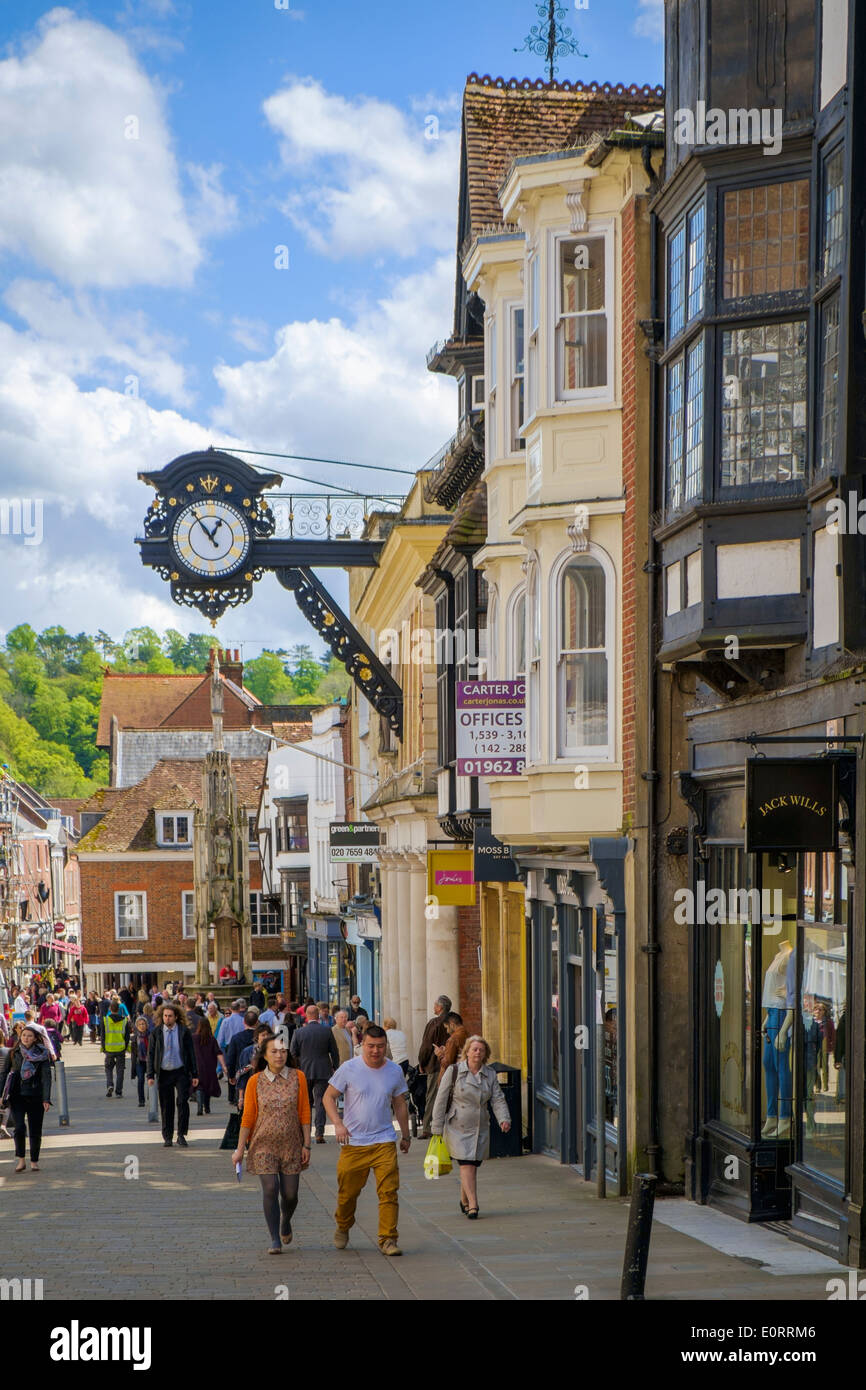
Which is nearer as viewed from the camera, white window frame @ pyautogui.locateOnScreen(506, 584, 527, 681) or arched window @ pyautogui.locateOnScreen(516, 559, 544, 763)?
arched window @ pyautogui.locateOnScreen(516, 559, 544, 763)

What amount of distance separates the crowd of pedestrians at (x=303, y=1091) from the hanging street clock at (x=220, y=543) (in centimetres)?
642

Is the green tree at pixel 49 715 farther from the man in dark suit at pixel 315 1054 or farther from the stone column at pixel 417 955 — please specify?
the man in dark suit at pixel 315 1054

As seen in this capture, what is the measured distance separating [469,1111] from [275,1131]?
7.96 ft

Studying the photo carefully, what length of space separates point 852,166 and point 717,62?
→ 7.69 feet

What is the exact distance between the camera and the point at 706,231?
1323 cm

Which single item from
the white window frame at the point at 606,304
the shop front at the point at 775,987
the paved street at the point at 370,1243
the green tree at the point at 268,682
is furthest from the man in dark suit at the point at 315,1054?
the green tree at the point at 268,682

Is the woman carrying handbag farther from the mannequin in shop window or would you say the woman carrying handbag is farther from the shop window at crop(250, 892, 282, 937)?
the shop window at crop(250, 892, 282, 937)

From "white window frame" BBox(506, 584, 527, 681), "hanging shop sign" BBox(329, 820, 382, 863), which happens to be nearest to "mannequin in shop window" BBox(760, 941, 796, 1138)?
"white window frame" BBox(506, 584, 527, 681)

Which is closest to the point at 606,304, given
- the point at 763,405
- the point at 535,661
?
the point at 535,661

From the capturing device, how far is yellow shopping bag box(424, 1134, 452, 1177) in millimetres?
15133

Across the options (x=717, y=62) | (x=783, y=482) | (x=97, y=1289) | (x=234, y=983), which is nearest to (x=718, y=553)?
(x=783, y=482)

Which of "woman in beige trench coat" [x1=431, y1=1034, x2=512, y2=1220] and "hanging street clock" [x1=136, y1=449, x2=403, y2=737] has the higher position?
"hanging street clock" [x1=136, y1=449, x2=403, y2=737]

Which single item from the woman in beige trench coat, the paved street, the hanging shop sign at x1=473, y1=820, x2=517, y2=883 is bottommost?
the paved street

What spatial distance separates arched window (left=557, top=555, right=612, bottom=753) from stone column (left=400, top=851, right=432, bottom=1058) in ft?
40.1
